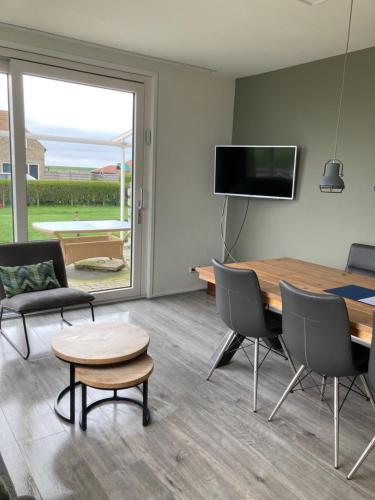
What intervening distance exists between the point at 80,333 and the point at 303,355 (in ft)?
4.36

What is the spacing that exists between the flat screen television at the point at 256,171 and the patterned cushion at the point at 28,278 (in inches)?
88.0

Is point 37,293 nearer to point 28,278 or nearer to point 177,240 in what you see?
point 28,278

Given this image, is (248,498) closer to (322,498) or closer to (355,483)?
(322,498)

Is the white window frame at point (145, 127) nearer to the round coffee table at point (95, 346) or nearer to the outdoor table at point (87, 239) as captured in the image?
the outdoor table at point (87, 239)

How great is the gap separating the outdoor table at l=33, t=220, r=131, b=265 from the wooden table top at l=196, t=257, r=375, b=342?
173 cm

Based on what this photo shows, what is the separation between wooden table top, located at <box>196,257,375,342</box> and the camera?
2.05 meters

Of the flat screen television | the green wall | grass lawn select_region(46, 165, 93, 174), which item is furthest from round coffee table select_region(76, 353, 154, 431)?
the flat screen television

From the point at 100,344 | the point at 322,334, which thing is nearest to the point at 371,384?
the point at 322,334

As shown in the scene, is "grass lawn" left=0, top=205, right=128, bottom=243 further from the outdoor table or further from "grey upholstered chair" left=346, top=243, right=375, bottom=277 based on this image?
"grey upholstered chair" left=346, top=243, right=375, bottom=277

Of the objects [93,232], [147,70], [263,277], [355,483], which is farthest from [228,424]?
[147,70]

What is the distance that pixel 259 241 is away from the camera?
487cm

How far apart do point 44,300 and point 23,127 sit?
5.34ft

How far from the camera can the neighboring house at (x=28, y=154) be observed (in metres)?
3.70

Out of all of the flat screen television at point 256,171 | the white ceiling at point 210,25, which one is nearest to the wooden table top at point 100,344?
the white ceiling at point 210,25
